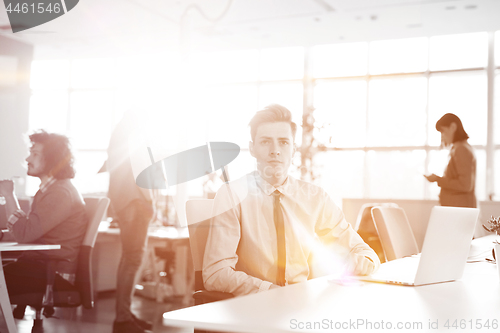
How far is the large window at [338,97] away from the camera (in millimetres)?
8070

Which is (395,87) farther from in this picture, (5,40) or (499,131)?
(5,40)

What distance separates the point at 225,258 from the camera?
5.21ft

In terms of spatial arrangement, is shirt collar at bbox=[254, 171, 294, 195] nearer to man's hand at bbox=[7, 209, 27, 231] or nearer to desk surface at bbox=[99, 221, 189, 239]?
man's hand at bbox=[7, 209, 27, 231]

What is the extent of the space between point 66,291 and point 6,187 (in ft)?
2.23

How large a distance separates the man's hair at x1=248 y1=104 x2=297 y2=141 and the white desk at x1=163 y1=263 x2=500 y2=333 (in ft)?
2.41

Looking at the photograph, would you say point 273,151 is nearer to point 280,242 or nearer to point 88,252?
point 280,242

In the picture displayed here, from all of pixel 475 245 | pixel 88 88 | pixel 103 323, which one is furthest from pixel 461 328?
pixel 88 88

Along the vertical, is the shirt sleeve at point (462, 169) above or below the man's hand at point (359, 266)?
above

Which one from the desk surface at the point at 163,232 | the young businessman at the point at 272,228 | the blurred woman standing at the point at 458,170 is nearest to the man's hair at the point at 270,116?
the young businessman at the point at 272,228

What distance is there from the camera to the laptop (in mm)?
1271

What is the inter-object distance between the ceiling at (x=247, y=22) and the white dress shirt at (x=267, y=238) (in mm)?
4762

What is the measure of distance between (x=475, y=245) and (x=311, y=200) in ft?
3.87

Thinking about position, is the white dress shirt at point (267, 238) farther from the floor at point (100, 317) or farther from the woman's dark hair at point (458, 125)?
the woman's dark hair at point (458, 125)

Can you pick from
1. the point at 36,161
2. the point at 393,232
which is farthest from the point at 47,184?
the point at 393,232
